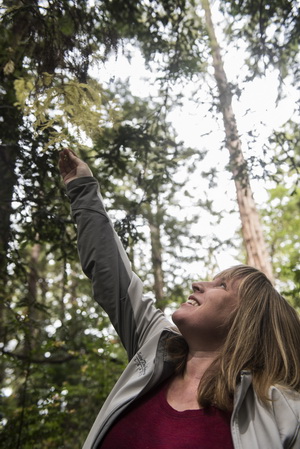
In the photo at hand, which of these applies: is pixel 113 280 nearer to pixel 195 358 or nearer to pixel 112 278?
pixel 112 278

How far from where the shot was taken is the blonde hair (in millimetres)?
2100

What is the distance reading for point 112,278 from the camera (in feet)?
8.34

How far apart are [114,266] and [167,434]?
1.03 metres

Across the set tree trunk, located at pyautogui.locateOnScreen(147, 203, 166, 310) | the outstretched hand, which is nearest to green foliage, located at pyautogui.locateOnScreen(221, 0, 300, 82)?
the outstretched hand

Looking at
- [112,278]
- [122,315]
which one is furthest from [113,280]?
[122,315]

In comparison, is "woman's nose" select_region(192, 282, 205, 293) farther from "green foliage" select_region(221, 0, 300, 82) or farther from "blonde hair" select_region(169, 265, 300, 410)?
"green foliage" select_region(221, 0, 300, 82)

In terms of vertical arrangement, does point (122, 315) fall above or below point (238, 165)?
below

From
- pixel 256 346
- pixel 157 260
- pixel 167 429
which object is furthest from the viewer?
pixel 157 260

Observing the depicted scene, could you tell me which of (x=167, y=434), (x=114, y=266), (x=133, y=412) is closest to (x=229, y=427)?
(x=167, y=434)

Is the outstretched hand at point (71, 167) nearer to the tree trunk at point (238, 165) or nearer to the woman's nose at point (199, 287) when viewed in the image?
the woman's nose at point (199, 287)

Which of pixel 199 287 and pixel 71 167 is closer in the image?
pixel 199 287

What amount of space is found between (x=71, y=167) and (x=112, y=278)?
0.90 meters

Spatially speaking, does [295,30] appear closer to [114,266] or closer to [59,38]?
[59,38]

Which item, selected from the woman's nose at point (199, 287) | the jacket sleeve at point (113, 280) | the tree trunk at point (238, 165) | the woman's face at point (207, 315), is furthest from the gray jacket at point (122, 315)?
the tree trunk at point (238, 165)
